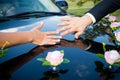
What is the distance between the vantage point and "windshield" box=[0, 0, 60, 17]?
3801mm

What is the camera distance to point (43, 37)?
2.87 m

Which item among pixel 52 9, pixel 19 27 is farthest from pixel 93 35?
pixel 52 9

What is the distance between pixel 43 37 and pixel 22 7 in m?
1.21

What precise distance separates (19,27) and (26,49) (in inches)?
20.5

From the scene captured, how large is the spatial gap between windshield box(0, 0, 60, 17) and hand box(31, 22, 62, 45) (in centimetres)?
91

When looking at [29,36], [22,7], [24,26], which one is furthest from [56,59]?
[22,7]

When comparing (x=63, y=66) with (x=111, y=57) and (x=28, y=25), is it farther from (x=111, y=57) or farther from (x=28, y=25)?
(x=28, y=25)

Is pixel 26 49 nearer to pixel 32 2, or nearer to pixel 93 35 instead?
pixel 93 35

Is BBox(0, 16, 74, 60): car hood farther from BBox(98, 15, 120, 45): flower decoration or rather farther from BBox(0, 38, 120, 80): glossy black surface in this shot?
BBox(98, 15, 120, 45): flower decoration

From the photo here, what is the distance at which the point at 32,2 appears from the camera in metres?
4.22

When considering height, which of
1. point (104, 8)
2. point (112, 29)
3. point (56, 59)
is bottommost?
point (112, 29)

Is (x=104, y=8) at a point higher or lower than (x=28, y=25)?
higher

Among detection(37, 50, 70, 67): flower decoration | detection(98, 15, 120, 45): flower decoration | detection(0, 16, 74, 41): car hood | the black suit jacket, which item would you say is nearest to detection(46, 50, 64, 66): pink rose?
detection(37, 50, 70, 67): flower decoration

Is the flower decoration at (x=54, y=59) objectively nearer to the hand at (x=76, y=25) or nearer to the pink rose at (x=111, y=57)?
the pink rose at (x=111, y=57)
